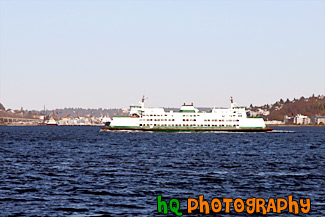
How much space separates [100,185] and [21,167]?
14.9 meters

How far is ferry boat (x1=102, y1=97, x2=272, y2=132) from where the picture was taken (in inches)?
6186

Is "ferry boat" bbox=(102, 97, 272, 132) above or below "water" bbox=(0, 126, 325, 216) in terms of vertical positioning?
above

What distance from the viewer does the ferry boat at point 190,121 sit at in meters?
157

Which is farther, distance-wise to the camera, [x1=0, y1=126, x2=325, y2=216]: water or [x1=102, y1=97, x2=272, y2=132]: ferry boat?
[x1=102, y1=97, x2=272, y2=132]: ferry boat

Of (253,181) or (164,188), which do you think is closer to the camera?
(164,188)

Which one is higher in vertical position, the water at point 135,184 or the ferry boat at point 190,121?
the ferry boat at point 190,121

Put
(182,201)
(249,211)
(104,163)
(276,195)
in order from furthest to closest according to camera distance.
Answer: (104,163) < (276,195) < (182,201) < (249,211)

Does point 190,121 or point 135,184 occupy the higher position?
point 190,121

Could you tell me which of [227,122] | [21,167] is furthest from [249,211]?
[227,122]

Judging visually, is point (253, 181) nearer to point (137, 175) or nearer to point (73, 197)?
point (137, 175)

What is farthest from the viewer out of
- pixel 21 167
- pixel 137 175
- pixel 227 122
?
pixel 227 122

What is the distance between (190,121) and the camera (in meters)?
159

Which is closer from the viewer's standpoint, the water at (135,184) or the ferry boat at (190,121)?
the water at (135,184)

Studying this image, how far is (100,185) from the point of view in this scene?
1412 inches
